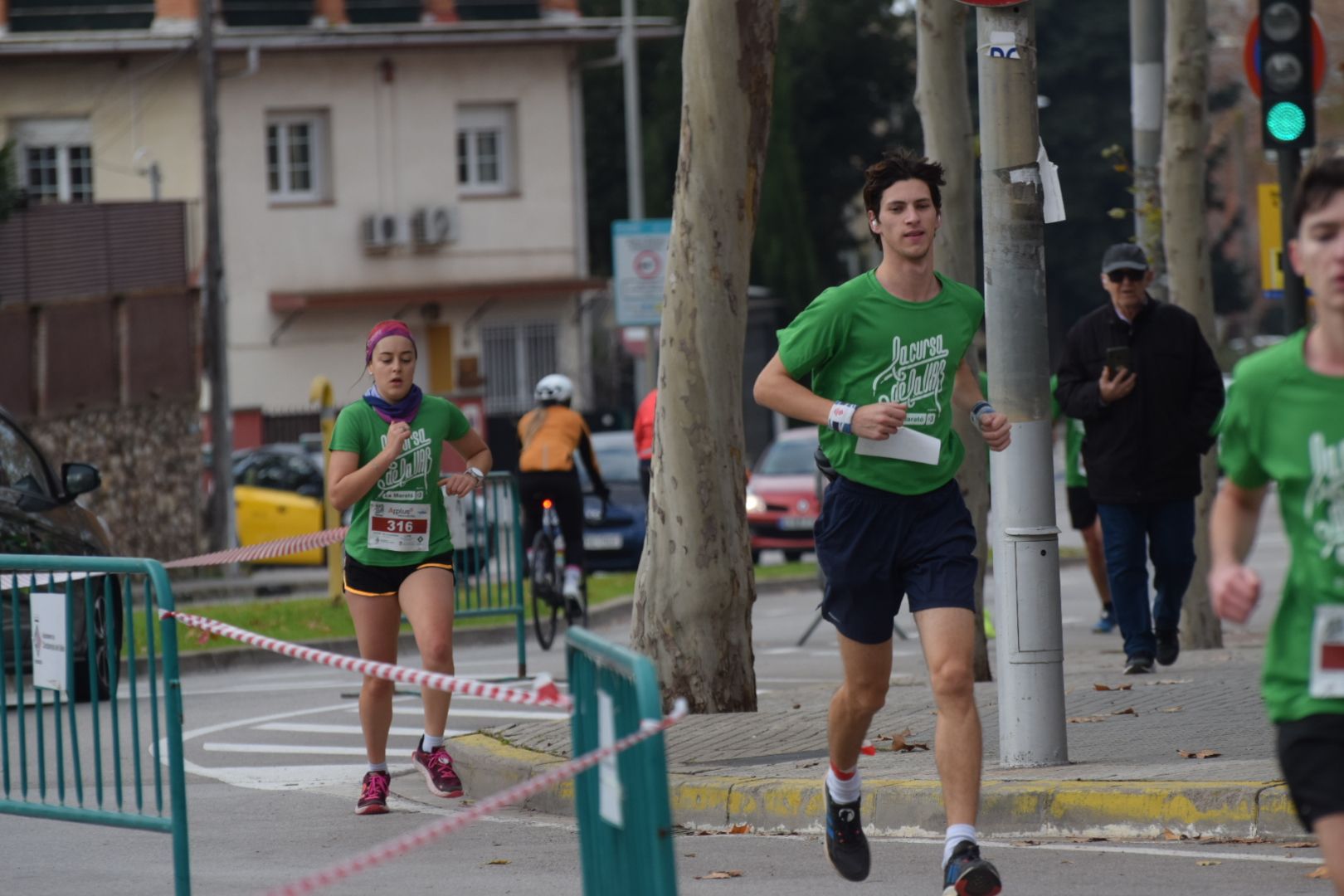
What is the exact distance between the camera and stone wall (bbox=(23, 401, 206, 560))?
25938 mm

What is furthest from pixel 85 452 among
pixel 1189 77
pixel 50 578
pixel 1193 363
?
pixel 50 578

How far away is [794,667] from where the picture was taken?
50.5 feet

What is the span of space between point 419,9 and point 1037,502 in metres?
34.2

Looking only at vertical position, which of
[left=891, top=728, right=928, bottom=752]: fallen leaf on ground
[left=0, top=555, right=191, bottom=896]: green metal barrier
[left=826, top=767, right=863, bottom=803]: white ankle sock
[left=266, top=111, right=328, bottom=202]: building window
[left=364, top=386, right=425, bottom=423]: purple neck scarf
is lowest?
[left=891, top=728, right=928, bottom=752]: fallen leaf on ground

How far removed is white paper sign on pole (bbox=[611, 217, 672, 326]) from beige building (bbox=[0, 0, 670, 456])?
12962 millimetres

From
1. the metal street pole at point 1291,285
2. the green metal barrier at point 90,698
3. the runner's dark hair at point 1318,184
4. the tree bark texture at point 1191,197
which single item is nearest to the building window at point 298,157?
the tree bark texture at point 1191,197

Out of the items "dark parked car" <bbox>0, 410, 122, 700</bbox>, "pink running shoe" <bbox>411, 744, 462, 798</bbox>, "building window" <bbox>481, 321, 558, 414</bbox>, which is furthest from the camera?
"building window" <bbox>481, 321, 558, 414</bbox>

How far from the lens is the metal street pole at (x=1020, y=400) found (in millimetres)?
8570

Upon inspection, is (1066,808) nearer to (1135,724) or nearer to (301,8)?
(1135,724)

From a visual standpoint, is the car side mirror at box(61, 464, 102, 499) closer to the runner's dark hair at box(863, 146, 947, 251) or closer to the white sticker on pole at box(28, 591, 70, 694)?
the white sticker on pole at box(28, 591, 70, 694)

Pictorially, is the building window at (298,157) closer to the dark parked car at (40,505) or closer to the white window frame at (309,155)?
the white window frame at (309,155)

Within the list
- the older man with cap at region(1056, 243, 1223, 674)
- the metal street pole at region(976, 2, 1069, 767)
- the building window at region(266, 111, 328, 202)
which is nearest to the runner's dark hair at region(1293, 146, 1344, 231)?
the metal street pole at region(976, 2, 1069, 767)

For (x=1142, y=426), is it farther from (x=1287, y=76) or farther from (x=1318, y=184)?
(x=1318, y=184)

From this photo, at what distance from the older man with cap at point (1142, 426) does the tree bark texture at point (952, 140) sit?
28.1 inches
